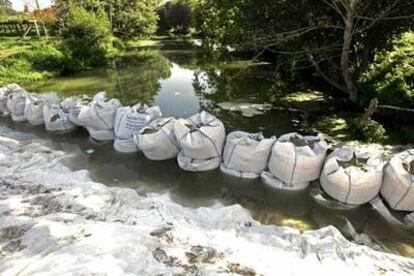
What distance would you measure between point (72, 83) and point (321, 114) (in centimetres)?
747

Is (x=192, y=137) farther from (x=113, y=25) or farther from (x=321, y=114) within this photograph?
(x=113, y=25)

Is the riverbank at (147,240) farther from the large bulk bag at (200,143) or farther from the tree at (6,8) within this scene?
the tree at (6,8)

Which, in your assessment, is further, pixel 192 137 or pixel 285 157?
pixel 192 137

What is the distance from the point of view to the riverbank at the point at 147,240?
2818 mm

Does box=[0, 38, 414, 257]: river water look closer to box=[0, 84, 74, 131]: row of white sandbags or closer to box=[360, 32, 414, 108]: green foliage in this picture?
box=[0, 84, 74, 131]: row of white sandbags

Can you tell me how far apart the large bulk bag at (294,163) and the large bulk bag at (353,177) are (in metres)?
0.17

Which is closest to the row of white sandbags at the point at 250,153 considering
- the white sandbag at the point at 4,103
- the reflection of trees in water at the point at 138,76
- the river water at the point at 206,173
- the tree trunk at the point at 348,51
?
the river water at the point at 206,173

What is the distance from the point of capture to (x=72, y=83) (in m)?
11.2

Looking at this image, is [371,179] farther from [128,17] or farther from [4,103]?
[128,17]

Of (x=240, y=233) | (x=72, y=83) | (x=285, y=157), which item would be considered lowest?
(x=72, y=83)

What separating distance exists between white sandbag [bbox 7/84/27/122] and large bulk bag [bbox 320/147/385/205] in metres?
5.45

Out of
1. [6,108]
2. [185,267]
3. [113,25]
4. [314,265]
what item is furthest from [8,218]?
[113,25]

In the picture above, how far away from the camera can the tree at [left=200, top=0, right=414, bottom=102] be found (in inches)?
243

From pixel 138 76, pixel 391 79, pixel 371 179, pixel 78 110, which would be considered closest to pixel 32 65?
pixel 138 76
